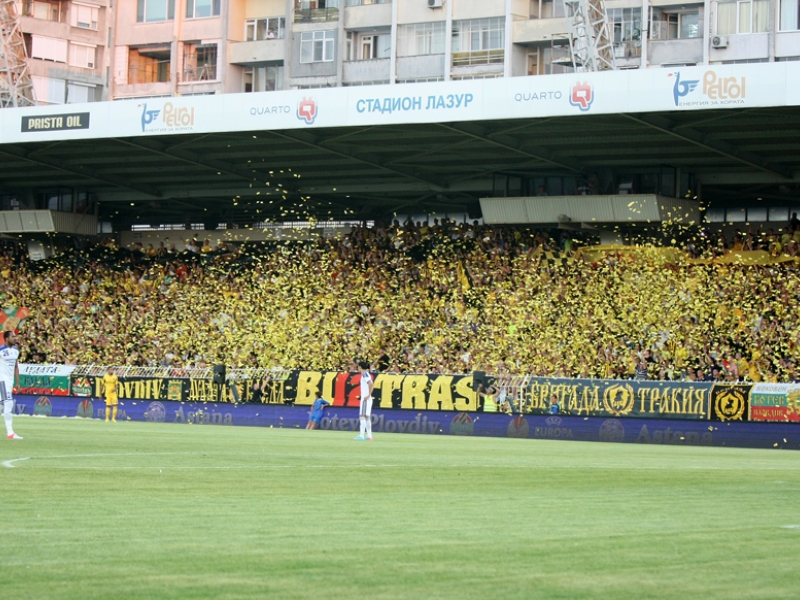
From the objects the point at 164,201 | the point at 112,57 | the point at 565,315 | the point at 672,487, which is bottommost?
the point at 672,487

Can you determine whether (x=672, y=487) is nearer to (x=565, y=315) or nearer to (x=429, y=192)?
(x=565, y=315)

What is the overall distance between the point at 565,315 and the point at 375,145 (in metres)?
9.06

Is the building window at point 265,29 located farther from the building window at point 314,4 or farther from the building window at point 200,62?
the building window at point 200,62

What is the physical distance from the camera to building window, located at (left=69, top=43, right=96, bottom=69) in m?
80.2

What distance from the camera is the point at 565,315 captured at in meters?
38.4

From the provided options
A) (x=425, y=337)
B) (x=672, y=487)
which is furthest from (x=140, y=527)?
(x=425, y=337)

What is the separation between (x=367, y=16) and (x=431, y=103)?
1343 inches

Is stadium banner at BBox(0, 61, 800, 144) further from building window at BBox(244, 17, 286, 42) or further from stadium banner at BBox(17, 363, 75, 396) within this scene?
building window at BBox(244, 17, 286, 42)

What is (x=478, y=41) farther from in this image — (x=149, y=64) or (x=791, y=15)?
(x=149, y=64)

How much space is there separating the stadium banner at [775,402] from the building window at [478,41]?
37357 mm

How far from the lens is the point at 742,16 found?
2349 inches

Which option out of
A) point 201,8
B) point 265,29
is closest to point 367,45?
point 265,29

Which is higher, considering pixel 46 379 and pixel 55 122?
pixel 55 122

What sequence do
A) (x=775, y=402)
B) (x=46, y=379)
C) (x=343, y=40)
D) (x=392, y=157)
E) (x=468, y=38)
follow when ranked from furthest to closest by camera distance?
(x=343, y=40) → (x=468, y=38) → (x=392, y=157) → (x=46, y=379) → (x=775, y=402)
